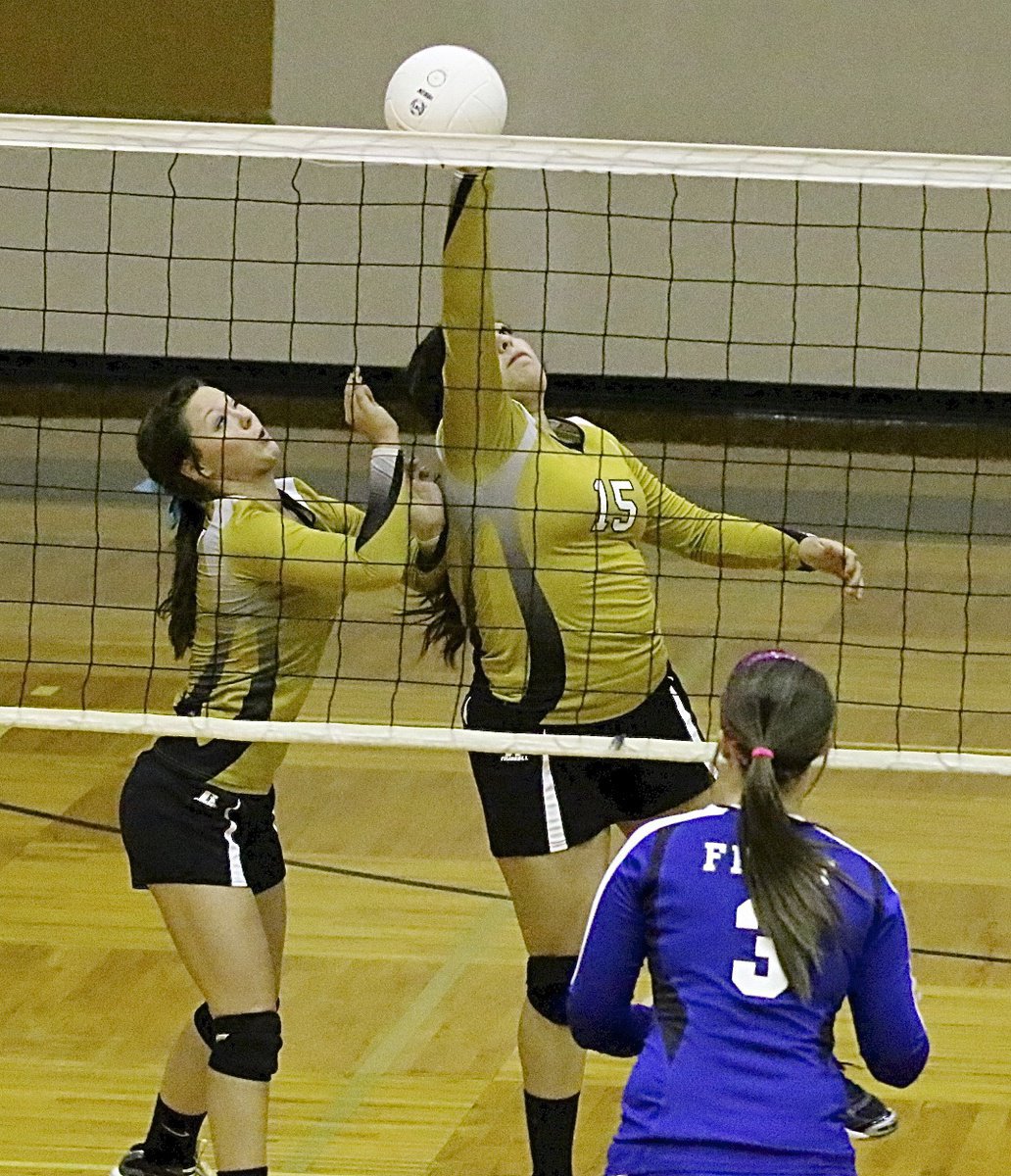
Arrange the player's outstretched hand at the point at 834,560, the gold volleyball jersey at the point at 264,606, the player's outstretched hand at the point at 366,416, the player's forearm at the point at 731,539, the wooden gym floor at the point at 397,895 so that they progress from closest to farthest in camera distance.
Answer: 1. the gold volleyball jersey at the point at 264,606
2. the player's outstretched hand at the point at 366,416
3. the player's outstretched hand at the point at 834,560
4. the player's forearm at the point at 731,539
5. the wooden gym floor at the point at 397,895

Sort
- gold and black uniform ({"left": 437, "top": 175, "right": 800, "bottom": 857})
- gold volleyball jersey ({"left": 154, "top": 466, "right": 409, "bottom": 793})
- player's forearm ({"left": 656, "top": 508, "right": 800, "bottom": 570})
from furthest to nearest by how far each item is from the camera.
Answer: player's forearm ({"left": 656, "top": 508, "right": 800, "bottom": 570}) < gold and black uniform ({"left": 437, "top": 175, "right": 800, "bottom": 857}) < gold volleyball jersey ({"left": 154, "top": 466, "right": 409, "bottom": 793})

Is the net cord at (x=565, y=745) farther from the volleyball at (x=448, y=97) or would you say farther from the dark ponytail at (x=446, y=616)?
Answer: the volleyball at (x=448, y=97)

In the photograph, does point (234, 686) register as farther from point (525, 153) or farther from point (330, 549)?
point (525, 153)

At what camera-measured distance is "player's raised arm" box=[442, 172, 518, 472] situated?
3.66m

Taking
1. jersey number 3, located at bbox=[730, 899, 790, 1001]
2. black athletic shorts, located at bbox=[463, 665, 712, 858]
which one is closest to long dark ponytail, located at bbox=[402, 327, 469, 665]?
black athletic shorts, located at bbox=[463, 665, 712, 858]

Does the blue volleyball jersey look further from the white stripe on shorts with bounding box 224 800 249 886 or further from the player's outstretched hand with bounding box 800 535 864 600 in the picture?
the player's outstretched hand with bounding box 800 535 864 600

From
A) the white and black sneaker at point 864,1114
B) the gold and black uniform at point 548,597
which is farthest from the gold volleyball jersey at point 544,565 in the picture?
the white and black sneaker at point 864,1114

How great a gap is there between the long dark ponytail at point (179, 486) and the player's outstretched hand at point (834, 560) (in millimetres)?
1190

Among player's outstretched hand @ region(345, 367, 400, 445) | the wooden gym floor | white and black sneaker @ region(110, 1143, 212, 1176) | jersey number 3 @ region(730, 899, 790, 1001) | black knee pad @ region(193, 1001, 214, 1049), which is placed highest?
player's outstretched hand @ region(345, 367, 400, 445)

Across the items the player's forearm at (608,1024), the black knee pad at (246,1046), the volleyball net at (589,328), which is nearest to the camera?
the player's forearm at (608,1024)

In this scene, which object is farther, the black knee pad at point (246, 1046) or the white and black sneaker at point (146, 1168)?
the white and black sneaker at point (146, 1168)

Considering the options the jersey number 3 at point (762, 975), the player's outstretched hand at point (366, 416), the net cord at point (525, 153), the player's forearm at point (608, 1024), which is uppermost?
the net cord at point (525, 153)

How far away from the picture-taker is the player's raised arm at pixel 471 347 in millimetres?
3660

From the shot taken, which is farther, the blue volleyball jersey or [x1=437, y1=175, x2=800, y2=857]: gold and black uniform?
[x1=437, y1=175, x2=800, y2=857]: gold and black uniform
